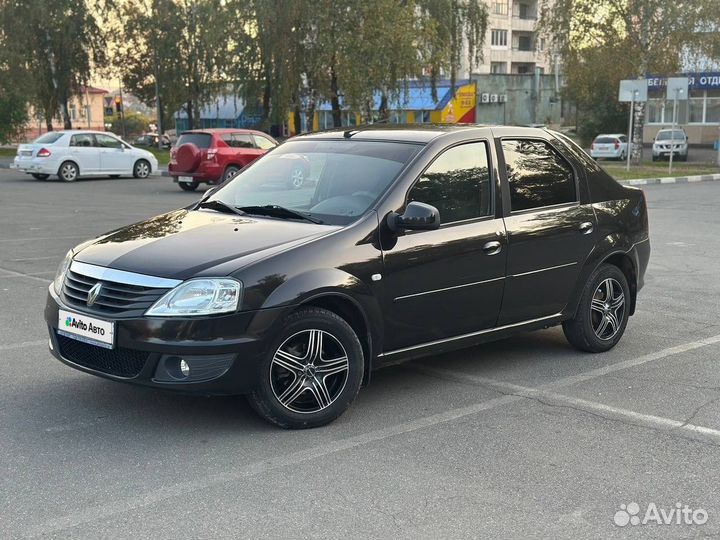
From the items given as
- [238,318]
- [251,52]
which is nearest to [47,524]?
[238,318]

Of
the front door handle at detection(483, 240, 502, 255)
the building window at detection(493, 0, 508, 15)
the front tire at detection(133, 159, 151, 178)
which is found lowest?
the front tire at detection(133, 159, 151, 178)

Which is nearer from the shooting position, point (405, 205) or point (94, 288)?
point (94, 288)

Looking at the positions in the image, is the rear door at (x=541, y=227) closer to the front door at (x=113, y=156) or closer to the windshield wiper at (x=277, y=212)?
the windshield wiper at (x=277, y=212)

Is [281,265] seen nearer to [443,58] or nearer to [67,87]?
[443,58]

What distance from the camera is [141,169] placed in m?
29.0

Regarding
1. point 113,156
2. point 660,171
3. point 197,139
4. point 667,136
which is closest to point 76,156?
point 113,156

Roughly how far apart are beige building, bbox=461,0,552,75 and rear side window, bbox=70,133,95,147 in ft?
190

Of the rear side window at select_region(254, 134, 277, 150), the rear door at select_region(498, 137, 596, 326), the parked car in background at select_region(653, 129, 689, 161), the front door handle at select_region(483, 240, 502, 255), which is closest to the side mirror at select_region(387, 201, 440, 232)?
the front door handle at select_region(483, 240, 502, 255)

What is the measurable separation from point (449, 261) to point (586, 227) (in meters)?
1.46

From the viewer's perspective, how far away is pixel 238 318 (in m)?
4.38

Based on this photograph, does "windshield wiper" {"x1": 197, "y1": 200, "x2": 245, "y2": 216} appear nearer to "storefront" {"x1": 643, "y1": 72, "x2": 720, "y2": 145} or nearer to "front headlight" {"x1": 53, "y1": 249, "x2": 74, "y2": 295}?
"front headlight" {"x1": 53, "y1": 249, "x2": 74, "y2": 295}

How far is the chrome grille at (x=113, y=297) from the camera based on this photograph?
4410 millimetres

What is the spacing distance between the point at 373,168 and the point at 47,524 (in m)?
2.87

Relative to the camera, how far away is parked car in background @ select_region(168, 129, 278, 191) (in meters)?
23.3
